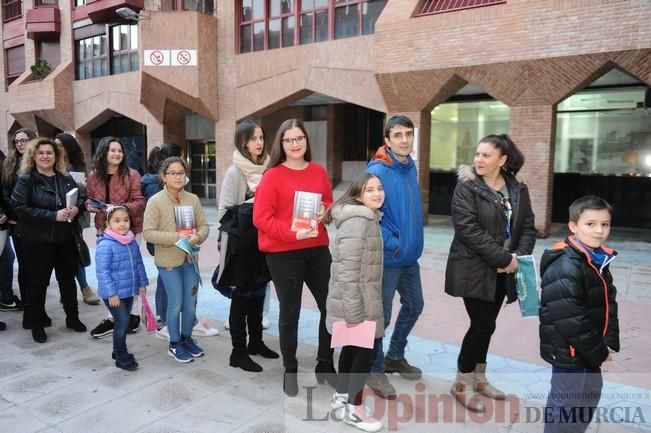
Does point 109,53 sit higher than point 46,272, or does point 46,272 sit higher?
point 109,53

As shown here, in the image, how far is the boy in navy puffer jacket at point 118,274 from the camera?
12.7ft

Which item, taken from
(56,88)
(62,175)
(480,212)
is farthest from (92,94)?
(480,212)

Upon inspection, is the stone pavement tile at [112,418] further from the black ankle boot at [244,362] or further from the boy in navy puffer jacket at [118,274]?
the black ankle boot at [244,362]

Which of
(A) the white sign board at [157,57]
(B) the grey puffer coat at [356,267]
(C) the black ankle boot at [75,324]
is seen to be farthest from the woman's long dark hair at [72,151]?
(A) the white sign board at [157,57]

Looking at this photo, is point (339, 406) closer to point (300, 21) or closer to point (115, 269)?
point (115, 269)

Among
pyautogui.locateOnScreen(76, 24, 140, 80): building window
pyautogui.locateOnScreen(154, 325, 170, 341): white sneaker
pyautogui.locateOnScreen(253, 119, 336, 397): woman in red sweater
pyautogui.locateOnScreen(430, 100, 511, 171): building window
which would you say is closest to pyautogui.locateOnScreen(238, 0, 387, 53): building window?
pyautogui.locateOnScreen(430, 100, 511, 171): building window

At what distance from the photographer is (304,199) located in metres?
3.26

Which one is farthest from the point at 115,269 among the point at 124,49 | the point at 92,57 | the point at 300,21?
the point at 92,57

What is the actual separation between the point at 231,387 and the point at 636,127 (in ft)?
44.5

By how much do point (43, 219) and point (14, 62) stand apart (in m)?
24.1

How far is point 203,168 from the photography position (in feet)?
73.5

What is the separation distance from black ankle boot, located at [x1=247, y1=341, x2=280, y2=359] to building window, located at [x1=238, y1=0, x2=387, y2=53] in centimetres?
1085

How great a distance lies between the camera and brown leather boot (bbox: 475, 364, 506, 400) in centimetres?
346

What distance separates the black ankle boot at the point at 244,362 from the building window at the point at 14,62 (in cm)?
2484
